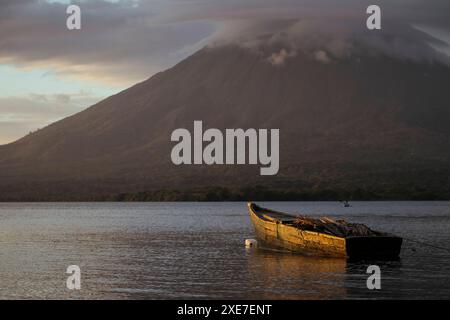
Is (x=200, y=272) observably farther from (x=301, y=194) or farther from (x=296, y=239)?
(x=301, y=194)

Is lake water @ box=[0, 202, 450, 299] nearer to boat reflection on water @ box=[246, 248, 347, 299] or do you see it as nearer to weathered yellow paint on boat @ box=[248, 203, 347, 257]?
boat reflection on water @ box=[246, 248, 347, 299]

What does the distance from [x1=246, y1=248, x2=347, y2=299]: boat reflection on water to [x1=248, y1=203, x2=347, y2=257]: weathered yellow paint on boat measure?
0.43 m

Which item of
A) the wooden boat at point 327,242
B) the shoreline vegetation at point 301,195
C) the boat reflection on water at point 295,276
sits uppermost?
the shoreline vegetation at point 301,195

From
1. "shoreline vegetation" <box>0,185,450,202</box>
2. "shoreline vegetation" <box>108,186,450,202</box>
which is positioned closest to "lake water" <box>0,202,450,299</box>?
"shoreline vegetation" <box>108,186,450,202</box>

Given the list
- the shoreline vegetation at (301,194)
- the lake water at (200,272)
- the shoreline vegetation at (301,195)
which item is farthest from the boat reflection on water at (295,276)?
the shoreline vegetation at (301,194)

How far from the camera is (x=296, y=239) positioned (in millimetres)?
42344

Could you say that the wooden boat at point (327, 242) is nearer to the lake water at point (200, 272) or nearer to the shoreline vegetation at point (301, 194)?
the lake water at point (200, 272)

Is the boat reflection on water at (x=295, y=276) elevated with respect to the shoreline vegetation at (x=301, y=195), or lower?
lower

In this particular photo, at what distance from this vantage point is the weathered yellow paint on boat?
3938 cm

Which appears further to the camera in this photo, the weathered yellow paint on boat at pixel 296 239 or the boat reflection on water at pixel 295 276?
the weathered yellow paint on boat at pixel 296 239

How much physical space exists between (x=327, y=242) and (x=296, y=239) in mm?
2954

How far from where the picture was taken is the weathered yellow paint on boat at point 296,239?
129 ft
